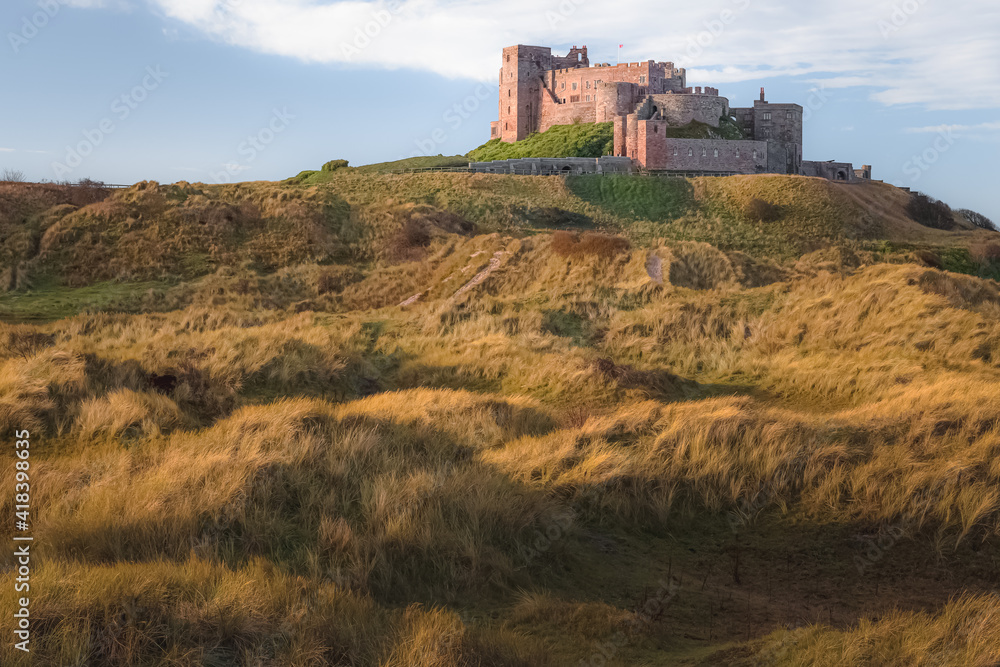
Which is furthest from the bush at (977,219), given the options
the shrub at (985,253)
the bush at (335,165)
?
the bush at (335,165)

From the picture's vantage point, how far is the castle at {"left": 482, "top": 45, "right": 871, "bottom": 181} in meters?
62.5

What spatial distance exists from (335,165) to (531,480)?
60542 millimetres

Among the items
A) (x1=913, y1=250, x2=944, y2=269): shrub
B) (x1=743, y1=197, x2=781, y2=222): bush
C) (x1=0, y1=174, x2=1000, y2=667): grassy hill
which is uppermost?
(x1=743, y1=197, x2=781, y2=222): bush

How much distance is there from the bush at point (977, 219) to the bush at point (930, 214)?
14.6ft

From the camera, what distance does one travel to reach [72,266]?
29297mm

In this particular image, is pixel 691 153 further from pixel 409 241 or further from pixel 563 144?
pixel 409 241

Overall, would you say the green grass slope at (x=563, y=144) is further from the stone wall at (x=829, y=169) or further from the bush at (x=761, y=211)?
the bush at (x=761, y=211)

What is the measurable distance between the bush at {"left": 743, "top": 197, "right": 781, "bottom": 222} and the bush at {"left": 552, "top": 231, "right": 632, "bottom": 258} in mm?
27081

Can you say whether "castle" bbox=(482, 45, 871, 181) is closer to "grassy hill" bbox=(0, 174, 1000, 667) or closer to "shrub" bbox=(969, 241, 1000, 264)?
→ "shrub" bbox=(969, 241, 1000, 264)

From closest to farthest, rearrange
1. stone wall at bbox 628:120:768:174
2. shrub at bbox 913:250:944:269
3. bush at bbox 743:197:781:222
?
shrub at bbox 913:250:944:269
bush at bbox 743:197:781:222
stone wall at bbox 628:120:768:174

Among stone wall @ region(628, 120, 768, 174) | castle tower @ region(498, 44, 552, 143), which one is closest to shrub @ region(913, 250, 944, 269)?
stone wall @ region(628, 120, 768, 174)

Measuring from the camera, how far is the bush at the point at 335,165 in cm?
6306

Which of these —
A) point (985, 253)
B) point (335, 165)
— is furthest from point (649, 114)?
point (985, 253)

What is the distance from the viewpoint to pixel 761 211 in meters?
49.1
